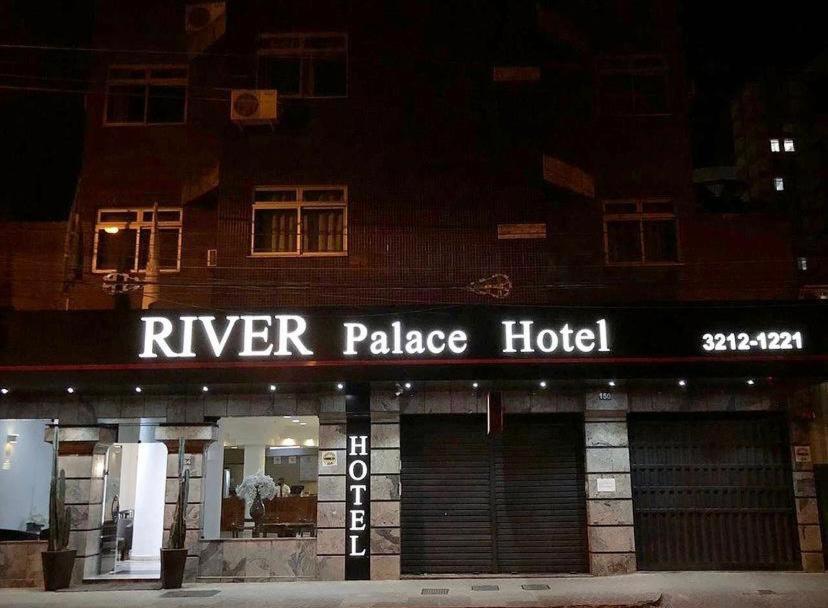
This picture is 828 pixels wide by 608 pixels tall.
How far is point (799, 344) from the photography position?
600 inches

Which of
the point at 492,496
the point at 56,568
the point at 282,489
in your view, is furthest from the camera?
the point at 282,489

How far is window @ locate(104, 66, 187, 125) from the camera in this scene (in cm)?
1898

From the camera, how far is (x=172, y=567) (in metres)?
15.5

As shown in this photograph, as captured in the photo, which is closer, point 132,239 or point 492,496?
point 492,496

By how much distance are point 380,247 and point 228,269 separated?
3.40 meters

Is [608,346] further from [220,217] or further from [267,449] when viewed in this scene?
[220,217]

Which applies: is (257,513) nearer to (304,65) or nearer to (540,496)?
(540,496)

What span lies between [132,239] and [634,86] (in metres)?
12.5

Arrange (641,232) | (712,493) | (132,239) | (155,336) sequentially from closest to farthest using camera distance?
(155,336) < (712,493) < (641,232) < (132,239)

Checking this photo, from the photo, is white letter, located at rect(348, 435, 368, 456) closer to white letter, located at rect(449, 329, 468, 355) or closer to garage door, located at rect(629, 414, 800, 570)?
white letter, located at rect(449, 329, 468, 355)

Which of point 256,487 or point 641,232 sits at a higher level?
point 641,232

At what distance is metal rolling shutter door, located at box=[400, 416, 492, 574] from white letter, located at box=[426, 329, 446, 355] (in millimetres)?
2186

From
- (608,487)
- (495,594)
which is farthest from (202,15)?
(495,594)

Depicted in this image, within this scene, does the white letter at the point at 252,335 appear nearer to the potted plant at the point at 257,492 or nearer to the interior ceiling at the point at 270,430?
the interior ceiling at the point at 270,430
